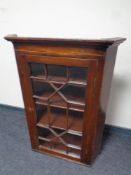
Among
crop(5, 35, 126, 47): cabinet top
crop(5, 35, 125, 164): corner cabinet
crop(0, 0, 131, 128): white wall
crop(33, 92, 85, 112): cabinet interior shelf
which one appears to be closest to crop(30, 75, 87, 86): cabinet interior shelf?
crop(5, 35, 125, 164): corner cabinet

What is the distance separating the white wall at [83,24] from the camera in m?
1.32

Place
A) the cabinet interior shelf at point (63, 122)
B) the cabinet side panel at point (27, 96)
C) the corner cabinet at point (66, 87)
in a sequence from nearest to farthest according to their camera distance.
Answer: the corner cabinet at point (66, 87) → the cabinet side panel at point (27, 96) → the cabinet interior shelf at point (63, 122)

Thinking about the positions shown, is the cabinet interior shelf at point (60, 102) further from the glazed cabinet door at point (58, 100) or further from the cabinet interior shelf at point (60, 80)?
the cabinet interior shelf at point (60, 80)

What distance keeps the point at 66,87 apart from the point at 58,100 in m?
0.16

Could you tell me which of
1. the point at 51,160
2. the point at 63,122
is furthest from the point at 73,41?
the point at 51,160

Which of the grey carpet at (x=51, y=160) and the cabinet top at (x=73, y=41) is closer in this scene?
the cabinet top at (x=73, y=41)

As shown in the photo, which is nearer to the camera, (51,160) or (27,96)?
(27,96)

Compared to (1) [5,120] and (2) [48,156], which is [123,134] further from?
(1) [5,120]

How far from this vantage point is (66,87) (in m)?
1.13

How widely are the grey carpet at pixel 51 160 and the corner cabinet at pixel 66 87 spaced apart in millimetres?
79

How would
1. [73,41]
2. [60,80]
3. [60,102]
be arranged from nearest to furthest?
[73,41] → [60,80] → [60,102]

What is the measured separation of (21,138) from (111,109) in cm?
99

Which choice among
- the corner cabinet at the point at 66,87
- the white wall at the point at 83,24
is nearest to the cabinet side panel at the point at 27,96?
the corner cabinet at the point at 66,87

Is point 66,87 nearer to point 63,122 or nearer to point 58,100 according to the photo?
point 58,100
